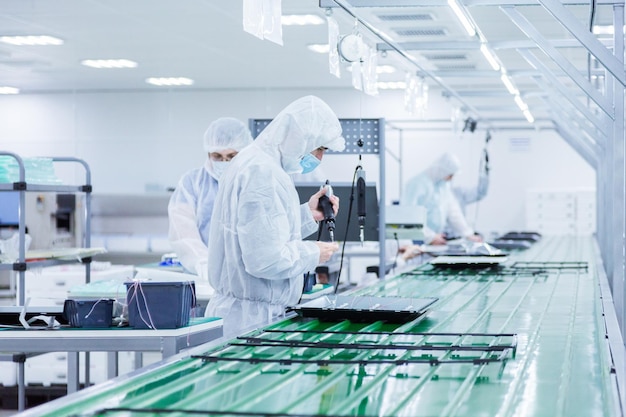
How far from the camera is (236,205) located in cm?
303

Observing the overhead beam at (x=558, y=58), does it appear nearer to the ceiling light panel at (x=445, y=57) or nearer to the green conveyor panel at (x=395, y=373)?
the green conveyor panel at (x=395, y=373)

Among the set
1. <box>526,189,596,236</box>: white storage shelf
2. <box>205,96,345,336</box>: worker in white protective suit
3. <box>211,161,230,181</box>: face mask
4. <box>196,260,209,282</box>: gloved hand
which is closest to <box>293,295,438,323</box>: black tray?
<box>205,96,345,336</box>: worker in white protective suit

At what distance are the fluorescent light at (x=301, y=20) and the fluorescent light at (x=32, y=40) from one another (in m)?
2.05

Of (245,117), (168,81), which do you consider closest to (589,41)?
(168,81)

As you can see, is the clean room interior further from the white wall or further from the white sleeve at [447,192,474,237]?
the white sleeve at [447,192,474,237]

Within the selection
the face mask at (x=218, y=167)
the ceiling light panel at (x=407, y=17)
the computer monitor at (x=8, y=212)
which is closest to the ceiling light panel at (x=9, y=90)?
the computer monitor at (x=8, y=212)

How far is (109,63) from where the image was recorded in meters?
8.67

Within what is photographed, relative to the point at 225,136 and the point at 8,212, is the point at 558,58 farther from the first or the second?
the point at 8,212

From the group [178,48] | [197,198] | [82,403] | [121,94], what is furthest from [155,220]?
[82,403]

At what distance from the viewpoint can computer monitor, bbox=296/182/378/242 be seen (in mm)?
4602

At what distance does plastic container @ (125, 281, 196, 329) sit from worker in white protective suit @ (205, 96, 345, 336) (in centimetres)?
44

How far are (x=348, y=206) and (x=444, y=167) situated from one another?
12.7ft

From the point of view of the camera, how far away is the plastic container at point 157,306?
2.50 meters

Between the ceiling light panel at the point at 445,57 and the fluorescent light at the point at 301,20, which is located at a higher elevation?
the ceiling light panel at the point at 445,57
